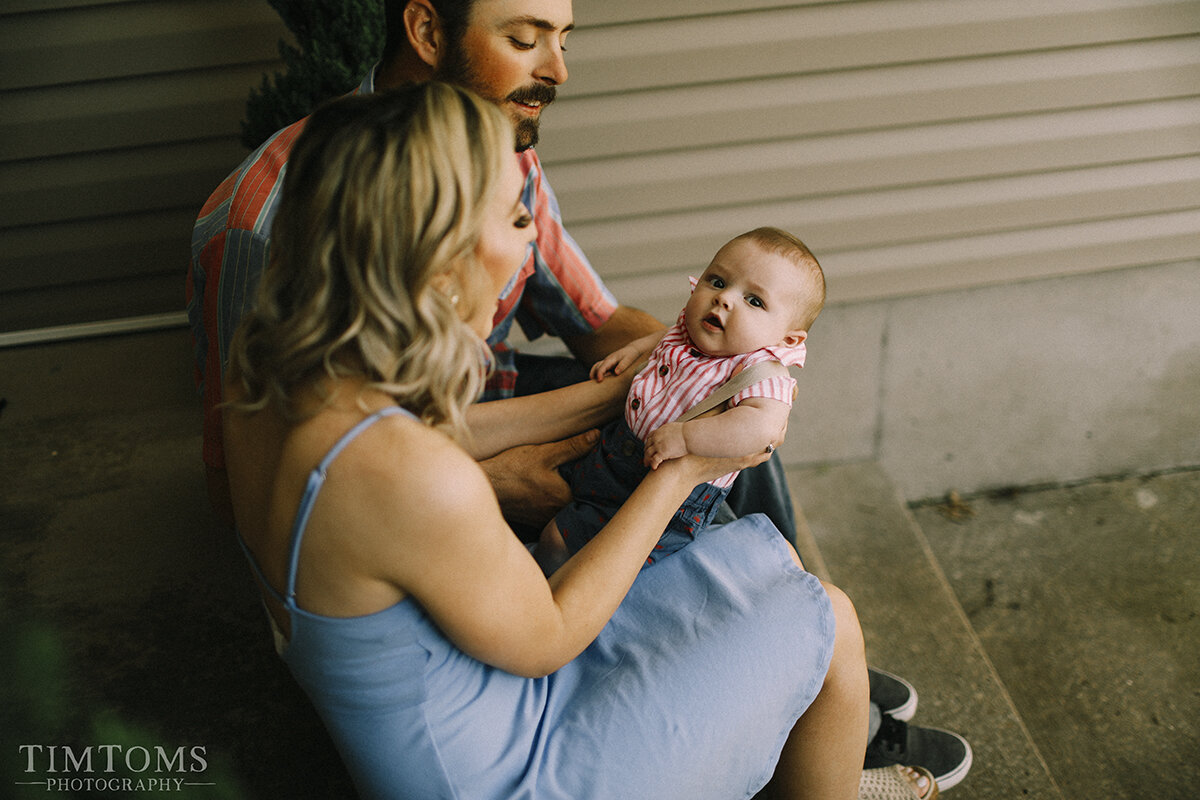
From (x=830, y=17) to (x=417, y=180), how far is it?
2412 mm

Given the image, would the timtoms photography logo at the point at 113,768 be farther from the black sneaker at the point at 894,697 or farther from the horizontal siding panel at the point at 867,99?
the horizontal siding panel at the point at 867,99

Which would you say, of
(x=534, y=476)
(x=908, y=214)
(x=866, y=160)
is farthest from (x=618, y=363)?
(x=908, y=214)

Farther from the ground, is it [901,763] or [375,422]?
[375,422]

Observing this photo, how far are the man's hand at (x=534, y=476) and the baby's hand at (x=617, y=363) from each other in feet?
0.55

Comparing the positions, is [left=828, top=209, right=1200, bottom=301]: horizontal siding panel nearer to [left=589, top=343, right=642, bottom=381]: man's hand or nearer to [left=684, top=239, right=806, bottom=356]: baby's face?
[left=589, top=343, right=642, bottom=381]: man's hand

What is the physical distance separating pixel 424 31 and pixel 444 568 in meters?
1.50

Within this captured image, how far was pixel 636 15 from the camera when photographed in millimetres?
2939

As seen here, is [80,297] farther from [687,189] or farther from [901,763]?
[901,763]

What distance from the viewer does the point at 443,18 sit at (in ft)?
6.96

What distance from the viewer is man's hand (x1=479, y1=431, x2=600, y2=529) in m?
1.98

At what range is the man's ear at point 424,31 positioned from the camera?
214cm

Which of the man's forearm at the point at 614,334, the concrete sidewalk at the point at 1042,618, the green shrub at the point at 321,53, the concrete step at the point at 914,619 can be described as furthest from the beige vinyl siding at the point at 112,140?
the concrete sidewalk at the point at 1042,618

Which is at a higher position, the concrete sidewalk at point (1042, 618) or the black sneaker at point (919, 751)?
the black sneaker at point (919, 751)

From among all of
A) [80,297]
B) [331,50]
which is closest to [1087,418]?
[331,50]
